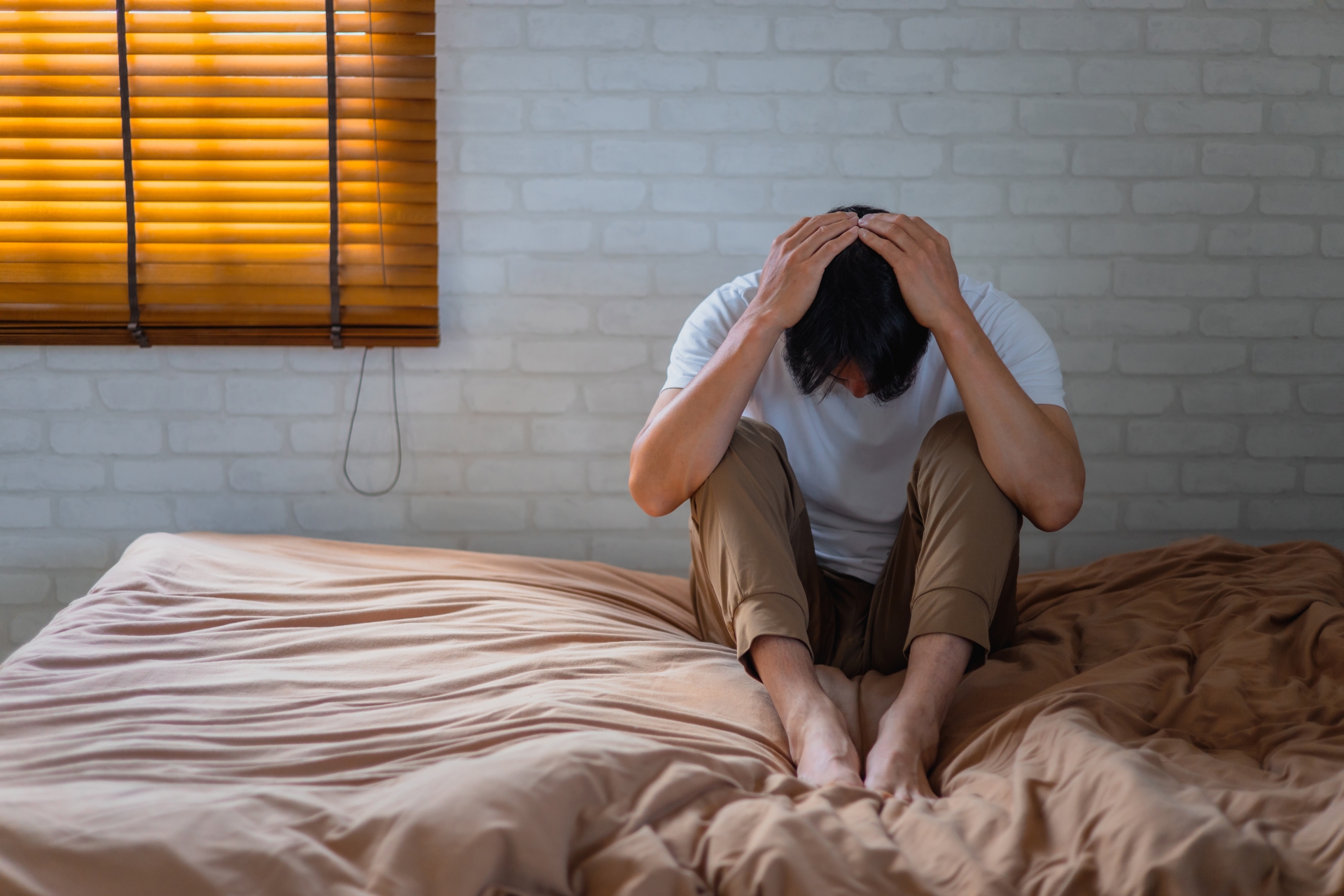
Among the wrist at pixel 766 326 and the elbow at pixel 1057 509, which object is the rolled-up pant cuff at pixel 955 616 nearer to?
the elbow at pixel 1057 509

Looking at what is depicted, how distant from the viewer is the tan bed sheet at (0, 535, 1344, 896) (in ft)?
2.49

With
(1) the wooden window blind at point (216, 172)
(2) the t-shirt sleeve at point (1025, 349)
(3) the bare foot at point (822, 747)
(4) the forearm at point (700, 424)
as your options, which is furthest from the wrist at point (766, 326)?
(1) the wooden window blind at point (216, 172)

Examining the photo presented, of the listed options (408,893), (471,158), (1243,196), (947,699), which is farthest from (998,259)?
(408,893)

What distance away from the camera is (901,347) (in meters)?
1.45

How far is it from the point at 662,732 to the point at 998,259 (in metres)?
1.53

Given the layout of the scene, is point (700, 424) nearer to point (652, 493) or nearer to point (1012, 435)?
point (652, 493)

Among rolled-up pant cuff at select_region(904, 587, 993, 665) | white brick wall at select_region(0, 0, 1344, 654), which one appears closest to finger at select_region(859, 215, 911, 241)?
rolled-up pant cuff at select_region(904, 587, 993, 665)

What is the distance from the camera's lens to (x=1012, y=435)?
4.34 feet

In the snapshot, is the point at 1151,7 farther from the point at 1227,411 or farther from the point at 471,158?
the point at 471,158

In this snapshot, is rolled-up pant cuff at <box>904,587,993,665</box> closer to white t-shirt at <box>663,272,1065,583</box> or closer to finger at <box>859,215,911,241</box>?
white t-shirt at <box>663,272,1065,583</box>

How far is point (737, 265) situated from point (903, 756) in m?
1.35

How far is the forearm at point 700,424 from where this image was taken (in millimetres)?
1344

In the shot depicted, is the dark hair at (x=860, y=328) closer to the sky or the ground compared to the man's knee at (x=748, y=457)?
closer to the sky

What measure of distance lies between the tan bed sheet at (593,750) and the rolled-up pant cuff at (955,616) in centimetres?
11
